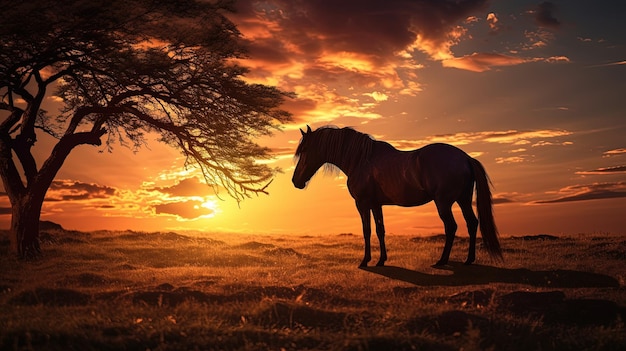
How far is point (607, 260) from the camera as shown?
620 inches

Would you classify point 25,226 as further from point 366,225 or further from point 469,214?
point 469,214

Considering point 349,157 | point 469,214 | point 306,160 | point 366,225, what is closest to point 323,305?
point 366,225

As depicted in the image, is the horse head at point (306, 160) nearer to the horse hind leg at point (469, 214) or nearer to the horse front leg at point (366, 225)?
the horse front leg at point (366, 225)

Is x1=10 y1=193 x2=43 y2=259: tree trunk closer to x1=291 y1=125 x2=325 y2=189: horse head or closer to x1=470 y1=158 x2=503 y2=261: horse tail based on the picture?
x1=291 y1=125 x2=325 y2=189: horse head

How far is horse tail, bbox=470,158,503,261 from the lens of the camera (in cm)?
1318

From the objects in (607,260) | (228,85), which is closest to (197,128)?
(228,85)

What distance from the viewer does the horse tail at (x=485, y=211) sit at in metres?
13.2

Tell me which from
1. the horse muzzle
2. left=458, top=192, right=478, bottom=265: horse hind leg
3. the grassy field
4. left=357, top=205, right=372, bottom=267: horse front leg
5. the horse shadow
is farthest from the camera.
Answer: the horse muzzle

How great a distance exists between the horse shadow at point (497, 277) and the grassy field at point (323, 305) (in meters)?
0.03

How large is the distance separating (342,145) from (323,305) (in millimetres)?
6150

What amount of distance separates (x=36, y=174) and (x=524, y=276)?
575 inches

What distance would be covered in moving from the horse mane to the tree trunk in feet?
30.2

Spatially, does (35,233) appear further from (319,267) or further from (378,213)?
(378,213)

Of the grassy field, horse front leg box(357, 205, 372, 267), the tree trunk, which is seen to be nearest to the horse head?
horse front leg box(357, 205, 372, 267)
